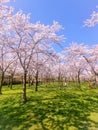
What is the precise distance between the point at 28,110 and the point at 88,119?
507 cm

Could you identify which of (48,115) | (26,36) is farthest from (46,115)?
(26,36)

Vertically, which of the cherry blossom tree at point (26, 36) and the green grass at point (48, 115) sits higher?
the cherry blossom tree at point (26, 36)

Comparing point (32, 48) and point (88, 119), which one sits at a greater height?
point (32, 48)

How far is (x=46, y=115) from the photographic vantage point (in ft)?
47.3

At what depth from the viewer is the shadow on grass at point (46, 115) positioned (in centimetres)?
1257

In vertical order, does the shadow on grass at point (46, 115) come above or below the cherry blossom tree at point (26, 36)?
below

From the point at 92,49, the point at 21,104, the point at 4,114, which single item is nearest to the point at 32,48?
the point at 21,104

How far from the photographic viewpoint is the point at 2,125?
1298 cm

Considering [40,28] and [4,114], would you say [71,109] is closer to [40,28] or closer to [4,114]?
[4,114]

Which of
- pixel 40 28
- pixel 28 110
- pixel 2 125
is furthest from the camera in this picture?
pixel 40 28

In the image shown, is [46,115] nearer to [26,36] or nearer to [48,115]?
[48,115]

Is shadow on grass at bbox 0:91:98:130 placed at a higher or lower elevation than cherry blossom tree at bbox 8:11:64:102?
lower

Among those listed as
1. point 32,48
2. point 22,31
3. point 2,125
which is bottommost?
point 2,125

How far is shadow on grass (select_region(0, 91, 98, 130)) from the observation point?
495 inches
